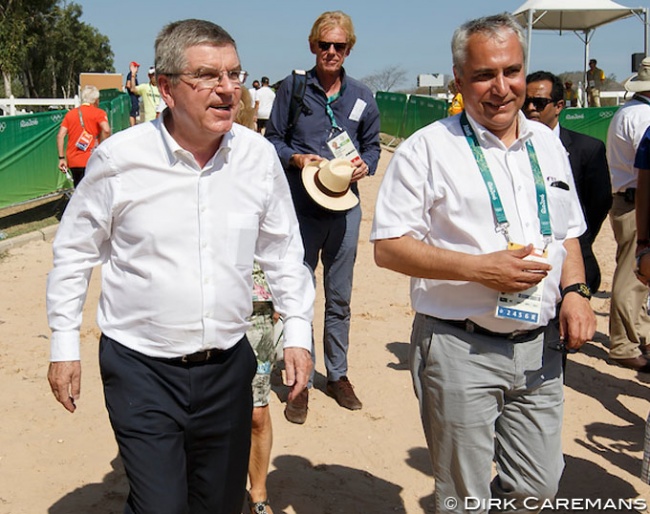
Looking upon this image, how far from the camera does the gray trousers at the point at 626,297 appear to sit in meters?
5.96

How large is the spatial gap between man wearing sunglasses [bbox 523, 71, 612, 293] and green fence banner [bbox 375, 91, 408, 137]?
21.5 metres

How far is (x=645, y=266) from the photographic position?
3.26 metres

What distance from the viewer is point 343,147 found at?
16.7 feet

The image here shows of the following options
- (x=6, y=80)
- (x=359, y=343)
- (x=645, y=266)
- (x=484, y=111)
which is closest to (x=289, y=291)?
(x=484, y=111)

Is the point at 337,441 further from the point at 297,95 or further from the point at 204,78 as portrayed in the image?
the point at 204,78

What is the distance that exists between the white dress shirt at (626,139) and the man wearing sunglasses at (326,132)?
1826mm

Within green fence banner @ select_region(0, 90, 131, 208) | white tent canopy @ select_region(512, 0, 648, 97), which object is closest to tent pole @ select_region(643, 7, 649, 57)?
white tent canopy @ select_region(512, 0, 648, 97)

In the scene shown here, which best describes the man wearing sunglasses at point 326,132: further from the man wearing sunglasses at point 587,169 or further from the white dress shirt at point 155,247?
the white dress shirt at point 155,247

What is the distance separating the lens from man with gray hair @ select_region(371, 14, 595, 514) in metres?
2.75

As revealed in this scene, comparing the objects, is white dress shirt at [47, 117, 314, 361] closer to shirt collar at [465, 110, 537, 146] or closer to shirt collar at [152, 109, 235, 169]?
shirt collar at [152, 109, 235, 169]

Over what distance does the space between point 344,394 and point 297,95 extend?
2021 millimetres

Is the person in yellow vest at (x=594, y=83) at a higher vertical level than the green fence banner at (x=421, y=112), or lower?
higher

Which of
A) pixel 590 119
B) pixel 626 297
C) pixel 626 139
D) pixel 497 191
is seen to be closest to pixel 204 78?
pixel 497 191

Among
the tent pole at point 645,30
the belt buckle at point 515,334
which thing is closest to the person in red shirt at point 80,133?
the belt buckle at point 515,334
